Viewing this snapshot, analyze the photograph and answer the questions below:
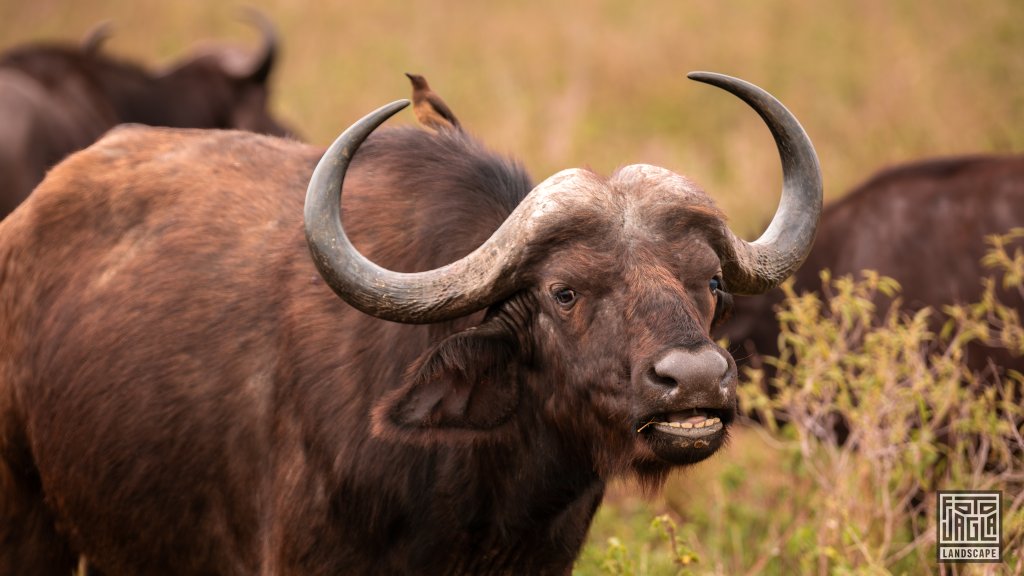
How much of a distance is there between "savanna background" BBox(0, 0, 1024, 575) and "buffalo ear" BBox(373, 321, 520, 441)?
53 centimetres

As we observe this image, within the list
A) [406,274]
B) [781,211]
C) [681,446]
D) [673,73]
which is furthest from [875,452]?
[673,73]

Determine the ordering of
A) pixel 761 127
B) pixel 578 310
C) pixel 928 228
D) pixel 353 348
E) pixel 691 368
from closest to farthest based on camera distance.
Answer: pixel 691 368, pixel 578 310, pixel 353 348, pixel 928 228, pixel 761 127

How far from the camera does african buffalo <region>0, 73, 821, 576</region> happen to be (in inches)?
136

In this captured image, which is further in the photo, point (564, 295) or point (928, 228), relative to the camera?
point (928, 228)

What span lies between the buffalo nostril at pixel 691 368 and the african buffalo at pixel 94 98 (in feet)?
22.9

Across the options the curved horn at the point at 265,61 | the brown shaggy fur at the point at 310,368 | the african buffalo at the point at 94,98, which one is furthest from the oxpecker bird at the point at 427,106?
the curved horn at the point at 265,61

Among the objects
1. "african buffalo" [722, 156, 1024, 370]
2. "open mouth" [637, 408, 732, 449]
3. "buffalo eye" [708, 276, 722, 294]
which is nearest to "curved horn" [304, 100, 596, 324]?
"buffalo eye" [708, 276, 722, 294]

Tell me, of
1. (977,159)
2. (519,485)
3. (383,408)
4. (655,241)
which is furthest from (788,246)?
(977,159)

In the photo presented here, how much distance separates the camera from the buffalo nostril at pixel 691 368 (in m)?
3.19

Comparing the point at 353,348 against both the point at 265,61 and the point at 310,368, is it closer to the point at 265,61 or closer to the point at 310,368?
the point at 310,368

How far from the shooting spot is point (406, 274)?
354 cm

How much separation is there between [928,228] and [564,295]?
157 inches

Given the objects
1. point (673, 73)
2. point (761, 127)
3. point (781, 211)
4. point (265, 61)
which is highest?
point (673, 73)

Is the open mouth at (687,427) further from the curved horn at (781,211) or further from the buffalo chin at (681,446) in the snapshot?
the curved horn at (781,211)
